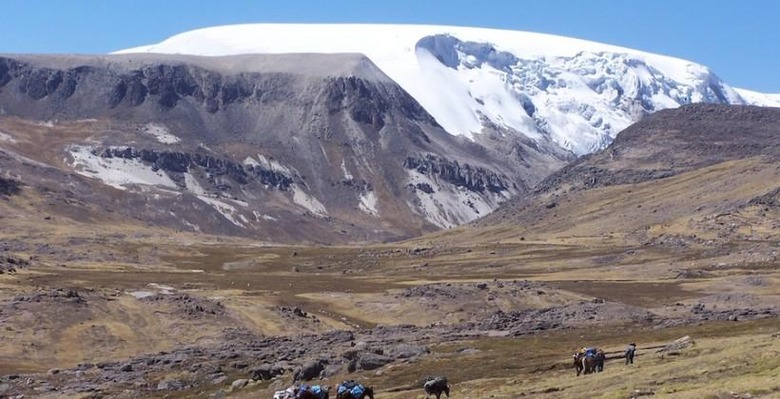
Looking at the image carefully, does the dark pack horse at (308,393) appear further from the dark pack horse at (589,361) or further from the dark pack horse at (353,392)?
the dark pack horse at (589,361)

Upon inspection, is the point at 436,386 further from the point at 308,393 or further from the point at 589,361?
the point at 589,361

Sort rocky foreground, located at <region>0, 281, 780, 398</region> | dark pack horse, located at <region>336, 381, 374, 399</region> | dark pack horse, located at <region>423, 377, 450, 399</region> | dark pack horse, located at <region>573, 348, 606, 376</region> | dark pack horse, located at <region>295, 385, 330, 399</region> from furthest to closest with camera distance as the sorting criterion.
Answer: rocky foreground, located at <region>0, 281, 780, 398</region> < dark pack horse, located at <region>573, 348, 606, 376</region> < dark pack horse, located at <region>423, 377, 450, 399</region> < dark pack horse, located at <region>336, 381, 374, 399</region> < dark pack horse, located at <region>295, 385, 330, 399</region>

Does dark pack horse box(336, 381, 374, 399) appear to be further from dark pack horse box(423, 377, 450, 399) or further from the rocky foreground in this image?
the rocky foreground

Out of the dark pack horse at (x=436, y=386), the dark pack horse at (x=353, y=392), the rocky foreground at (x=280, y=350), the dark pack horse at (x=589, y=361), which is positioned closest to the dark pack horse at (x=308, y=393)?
the dark pack horse at (x=353, y=392)

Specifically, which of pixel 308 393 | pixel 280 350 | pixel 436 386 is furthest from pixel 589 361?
pixel 280 350

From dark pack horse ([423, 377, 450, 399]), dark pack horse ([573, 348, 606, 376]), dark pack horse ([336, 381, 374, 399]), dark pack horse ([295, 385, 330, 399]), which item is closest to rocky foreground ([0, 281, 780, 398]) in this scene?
dark pack horse ([295, 385, 330, 399])

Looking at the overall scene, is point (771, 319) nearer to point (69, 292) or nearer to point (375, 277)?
point (69, 292)

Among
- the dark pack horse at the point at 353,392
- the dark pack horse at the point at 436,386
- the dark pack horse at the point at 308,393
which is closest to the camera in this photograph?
the dark pack horse at the point at 308,393

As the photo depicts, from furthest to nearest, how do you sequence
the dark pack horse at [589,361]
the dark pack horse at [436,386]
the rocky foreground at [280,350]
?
the rocky foreground at [280,350] → the dark pack horse at [589,361] → the dark pack horse at [436,386]

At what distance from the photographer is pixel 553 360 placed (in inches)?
2692

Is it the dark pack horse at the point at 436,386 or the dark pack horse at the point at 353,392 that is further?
the dark pack horse at the point at 436,386

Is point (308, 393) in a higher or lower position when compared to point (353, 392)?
higher

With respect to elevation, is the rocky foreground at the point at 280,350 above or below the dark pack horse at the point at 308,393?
below

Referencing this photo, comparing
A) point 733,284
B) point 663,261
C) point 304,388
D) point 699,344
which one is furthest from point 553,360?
point 663,261
